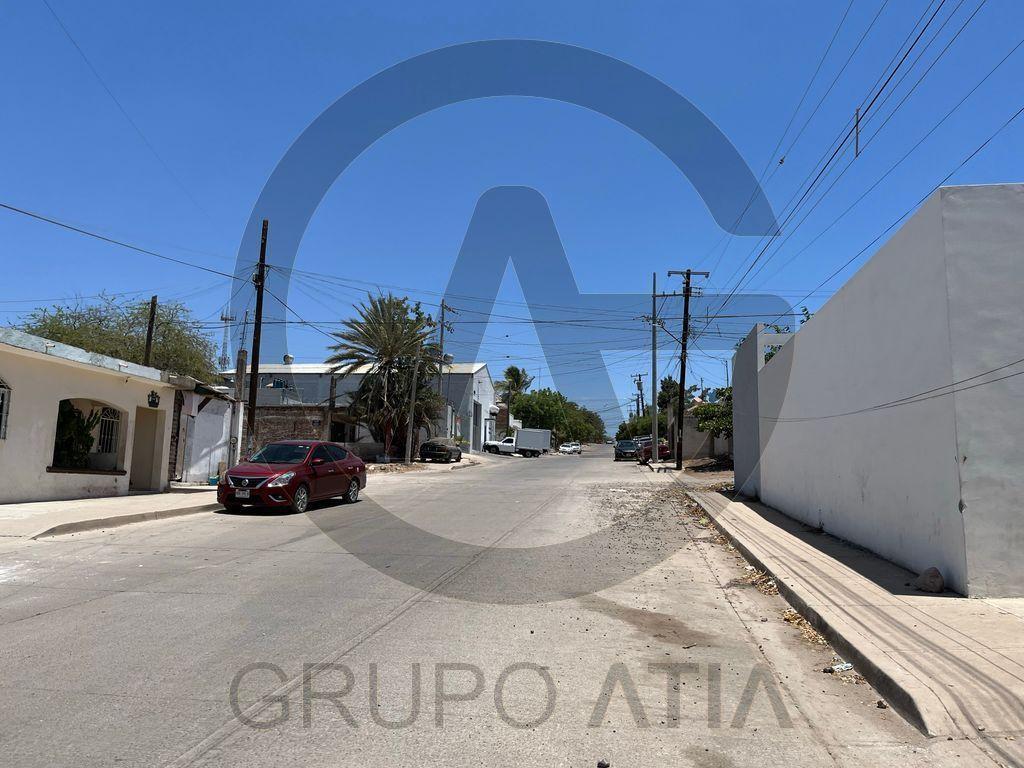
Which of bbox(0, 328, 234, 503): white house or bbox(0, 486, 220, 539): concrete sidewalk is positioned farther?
bbox(0, 328, 234, 503): white house

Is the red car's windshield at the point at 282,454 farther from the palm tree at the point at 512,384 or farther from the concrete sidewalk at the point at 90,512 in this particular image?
the palm tree at the point at 512,384

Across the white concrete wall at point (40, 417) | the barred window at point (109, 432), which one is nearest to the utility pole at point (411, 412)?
the barred window at point (109, 432)

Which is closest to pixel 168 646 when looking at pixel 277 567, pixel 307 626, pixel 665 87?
pixel 307 626

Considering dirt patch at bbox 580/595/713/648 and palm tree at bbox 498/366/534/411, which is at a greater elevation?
palm tree at bbox 498/366/534/411

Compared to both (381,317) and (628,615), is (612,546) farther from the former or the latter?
(381,317)

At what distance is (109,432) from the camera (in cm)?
1978

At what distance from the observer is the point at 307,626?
6.72 meters

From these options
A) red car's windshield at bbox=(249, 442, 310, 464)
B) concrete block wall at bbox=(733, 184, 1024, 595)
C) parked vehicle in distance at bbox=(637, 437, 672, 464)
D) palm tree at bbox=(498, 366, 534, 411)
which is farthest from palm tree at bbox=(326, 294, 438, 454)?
palm tree at bbox=(498, 366, 534, 411)

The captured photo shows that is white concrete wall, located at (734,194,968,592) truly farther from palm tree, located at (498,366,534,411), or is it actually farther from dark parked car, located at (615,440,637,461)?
palm tree, located at (498,366,534,411)

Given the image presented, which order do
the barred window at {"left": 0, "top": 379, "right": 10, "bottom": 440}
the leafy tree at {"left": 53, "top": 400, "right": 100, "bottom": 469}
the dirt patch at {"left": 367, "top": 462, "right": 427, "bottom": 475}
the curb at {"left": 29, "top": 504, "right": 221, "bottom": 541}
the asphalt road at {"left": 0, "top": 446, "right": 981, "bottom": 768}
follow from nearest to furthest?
the asphalt road at {"left": 0, "top": 446, "right": 981, "bottom": 768} → the curb at {"left": 29, "top": 504, "right": 221, "bottom": 541} → the barred window at {"left": 0, "top": 379, "right": 10, "bottom": 440} → the leafy tree at {"left": 53, "top": 400, "right": 100, "bottom": 469} → the dirt patch at {"left": 367, "top": 462, "right": 427, "bottom": 475}

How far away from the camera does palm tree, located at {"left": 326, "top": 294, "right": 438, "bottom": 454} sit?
1683 inches

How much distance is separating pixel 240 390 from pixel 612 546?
16.6m

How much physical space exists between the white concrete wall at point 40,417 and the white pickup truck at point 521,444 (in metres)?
50.3

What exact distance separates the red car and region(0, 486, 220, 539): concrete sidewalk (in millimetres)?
1351
